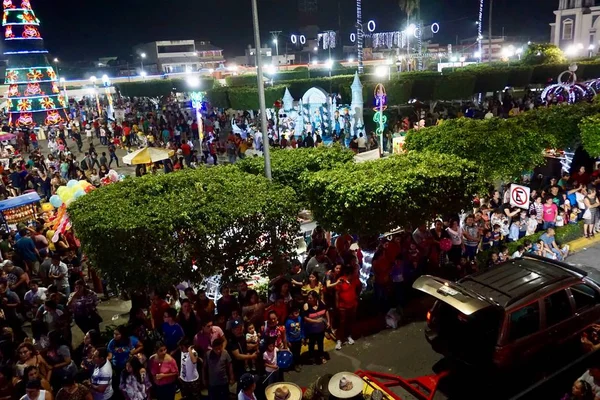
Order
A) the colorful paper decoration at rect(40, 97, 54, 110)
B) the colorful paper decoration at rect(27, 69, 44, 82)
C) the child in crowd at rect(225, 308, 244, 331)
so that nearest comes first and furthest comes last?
the child in crowd at rect(225, 308, 244, 331)
the colorful paper decoration at rect(27, 69, 44, 82)
the colorful paper decoration at rect(40, 97, 54, 110)

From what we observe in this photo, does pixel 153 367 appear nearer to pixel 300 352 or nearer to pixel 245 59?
pixel 300 352

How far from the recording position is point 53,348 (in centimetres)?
668

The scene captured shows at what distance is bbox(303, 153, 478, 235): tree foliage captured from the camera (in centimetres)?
854

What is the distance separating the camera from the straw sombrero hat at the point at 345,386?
5.92 meters

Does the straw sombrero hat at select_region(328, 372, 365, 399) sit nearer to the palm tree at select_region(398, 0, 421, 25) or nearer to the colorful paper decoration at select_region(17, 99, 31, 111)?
the colorful paper decoration at select_region(17, 99, 31, 111)

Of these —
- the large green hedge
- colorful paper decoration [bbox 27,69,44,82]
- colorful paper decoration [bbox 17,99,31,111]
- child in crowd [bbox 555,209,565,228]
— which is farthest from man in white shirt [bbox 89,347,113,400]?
the large green hedge

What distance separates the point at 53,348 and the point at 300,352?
3805mm

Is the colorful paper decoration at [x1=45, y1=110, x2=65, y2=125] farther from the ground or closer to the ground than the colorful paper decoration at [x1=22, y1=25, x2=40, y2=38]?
closer to the ground

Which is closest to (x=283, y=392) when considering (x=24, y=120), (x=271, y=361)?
(x=271, y=361)

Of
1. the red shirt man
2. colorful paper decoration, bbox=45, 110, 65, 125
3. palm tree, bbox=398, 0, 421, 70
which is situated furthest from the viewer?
palm tree, bbox=398, 0, 421, 70

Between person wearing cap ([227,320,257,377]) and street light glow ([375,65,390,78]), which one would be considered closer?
person wearing cap ([227,320,257,377])

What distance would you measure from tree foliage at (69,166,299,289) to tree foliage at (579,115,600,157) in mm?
9952

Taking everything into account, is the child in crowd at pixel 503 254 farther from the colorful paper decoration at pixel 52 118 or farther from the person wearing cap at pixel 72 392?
the colorful paper decoration at pixel 52 118

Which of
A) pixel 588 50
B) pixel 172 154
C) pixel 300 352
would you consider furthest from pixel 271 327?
pixel 588 50
